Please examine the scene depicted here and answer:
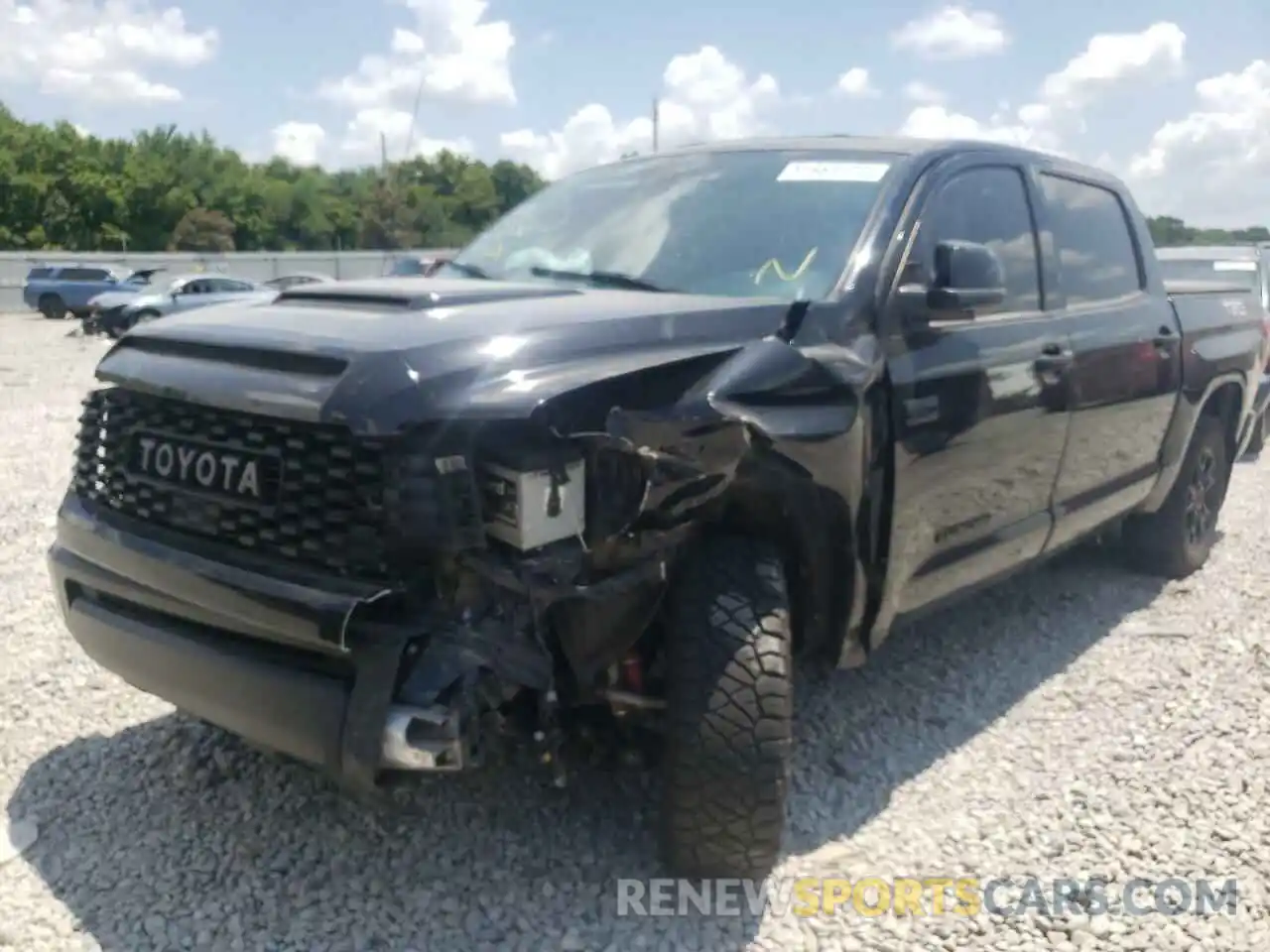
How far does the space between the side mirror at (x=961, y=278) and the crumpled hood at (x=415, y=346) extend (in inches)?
21.0

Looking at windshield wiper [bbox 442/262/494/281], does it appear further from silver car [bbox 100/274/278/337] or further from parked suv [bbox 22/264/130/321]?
parked suv [bbox 22/264/130/321]

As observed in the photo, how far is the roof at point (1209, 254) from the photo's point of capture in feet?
34.1

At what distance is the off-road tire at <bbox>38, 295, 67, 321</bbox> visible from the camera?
104 feet

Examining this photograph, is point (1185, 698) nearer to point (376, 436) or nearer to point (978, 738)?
point (978, 738)

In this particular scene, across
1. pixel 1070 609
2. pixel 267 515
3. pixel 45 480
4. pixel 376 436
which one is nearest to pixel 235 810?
pixel 267 515

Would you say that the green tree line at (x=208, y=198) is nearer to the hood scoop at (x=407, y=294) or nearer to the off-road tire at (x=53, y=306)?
the off-road tire at (x=53, y=306)

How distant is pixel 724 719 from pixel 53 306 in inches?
1324

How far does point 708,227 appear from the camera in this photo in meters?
3.60

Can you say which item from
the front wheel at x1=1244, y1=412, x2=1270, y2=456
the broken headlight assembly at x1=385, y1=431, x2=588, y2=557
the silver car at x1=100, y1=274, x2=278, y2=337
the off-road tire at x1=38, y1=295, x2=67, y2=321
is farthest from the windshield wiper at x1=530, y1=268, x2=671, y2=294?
the off-road tire at x1=38, y1=295, x2=67, y2=321

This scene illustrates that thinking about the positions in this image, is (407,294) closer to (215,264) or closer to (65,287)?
(65,287)

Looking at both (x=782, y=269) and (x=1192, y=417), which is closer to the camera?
(x=782, y=269)

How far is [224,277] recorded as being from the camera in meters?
24.4

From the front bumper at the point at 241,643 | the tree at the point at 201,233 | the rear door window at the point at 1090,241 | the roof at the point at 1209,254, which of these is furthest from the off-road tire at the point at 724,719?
the tree at the point at 201,233

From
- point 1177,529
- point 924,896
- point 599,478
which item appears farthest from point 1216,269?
point 599,478
